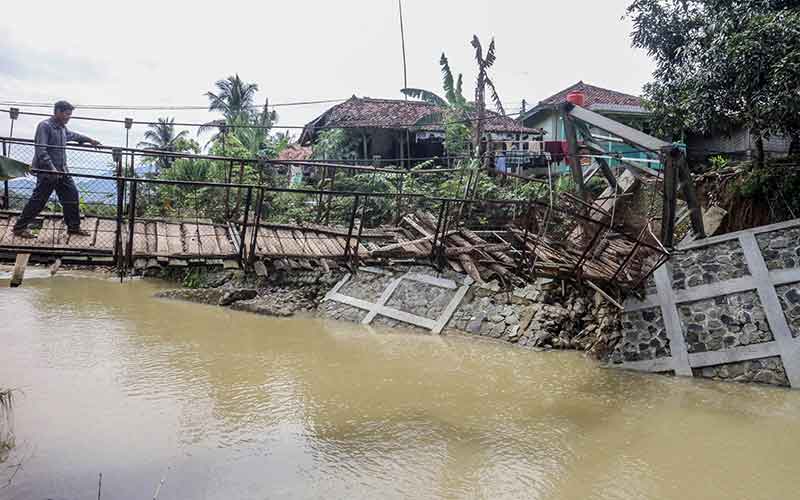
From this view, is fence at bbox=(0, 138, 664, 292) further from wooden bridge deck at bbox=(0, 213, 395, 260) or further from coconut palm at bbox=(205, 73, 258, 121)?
coconut palm at bbox=(205, 73, 258, 121)

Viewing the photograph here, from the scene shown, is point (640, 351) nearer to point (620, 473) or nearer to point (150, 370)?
point (620, 473)

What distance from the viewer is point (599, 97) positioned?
16.7 meters

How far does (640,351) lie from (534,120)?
11035mm

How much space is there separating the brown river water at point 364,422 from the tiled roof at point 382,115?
8880mm

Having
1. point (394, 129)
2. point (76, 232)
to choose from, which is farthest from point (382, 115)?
point (76, 232)

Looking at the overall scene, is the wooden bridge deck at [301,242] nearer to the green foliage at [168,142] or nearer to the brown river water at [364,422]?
the brown river water at [364,422]

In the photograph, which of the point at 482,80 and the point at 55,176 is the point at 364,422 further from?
the point at 482,80

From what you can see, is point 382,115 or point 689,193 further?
point 382,115

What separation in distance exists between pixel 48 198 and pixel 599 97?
611 inches

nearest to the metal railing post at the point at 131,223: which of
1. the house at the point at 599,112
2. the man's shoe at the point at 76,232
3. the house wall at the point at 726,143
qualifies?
the man's shoe at the point at 76,232

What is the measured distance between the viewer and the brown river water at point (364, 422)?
4805 mm

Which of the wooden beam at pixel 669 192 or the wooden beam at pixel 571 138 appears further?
the wooden beam at pixel 571 138

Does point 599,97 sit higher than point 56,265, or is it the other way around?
point 599,97

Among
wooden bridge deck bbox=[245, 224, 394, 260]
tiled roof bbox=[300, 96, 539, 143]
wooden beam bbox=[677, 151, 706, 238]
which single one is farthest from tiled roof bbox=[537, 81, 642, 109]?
wooden bridge deck bbox=[245, 224, 394, 260]
